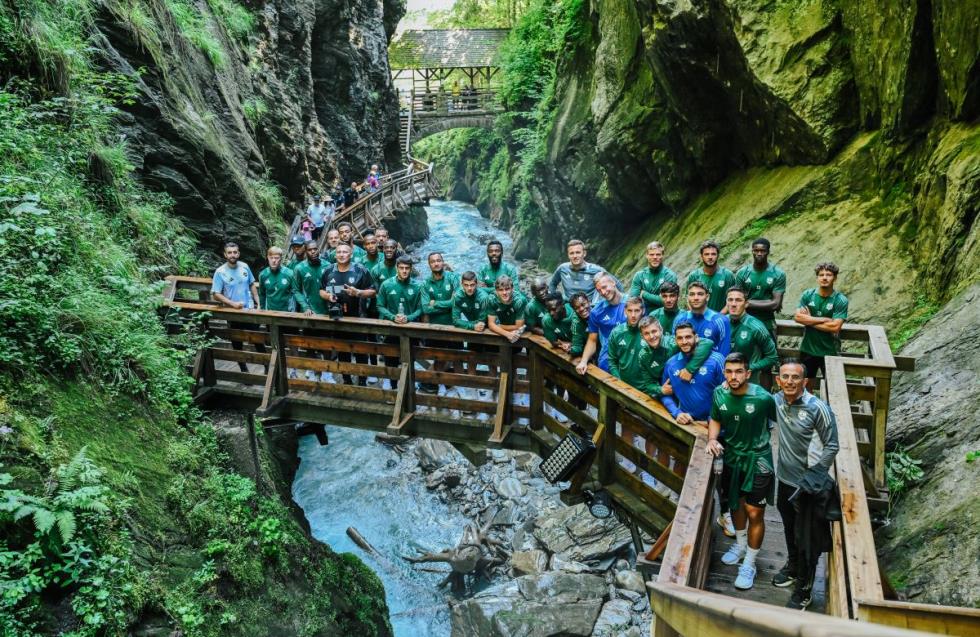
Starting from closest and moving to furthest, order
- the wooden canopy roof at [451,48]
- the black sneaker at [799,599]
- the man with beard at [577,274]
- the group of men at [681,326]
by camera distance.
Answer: the black sneaker at [799,599] < the group of men at [681,326] < the man with beard at [577,274] < the wooden canopy roof at [451,48]

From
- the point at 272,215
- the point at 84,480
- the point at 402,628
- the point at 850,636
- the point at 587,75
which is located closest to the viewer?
the point at 850,636

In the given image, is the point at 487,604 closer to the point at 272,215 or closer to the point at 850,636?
the point at 850,636

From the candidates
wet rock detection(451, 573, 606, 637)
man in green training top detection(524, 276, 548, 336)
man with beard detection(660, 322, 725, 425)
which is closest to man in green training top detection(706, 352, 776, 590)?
man with beard detection(660, 322, 725, 425)

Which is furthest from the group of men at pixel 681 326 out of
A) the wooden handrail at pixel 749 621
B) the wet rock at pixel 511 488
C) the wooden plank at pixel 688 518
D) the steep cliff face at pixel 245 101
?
the wet rock at pixel 511 488

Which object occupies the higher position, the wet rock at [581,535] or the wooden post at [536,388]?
the wooden post at [536,388]

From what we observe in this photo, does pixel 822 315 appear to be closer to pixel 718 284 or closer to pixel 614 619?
pixel 718 284

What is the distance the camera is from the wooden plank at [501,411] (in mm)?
7059

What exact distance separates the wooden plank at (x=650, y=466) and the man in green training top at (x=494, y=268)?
2436 millimetres

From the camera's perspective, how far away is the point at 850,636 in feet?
2.70

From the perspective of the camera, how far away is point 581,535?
34.5 ft

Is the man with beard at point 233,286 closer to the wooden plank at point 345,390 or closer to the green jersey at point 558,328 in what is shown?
the wooden plank at point 345,390

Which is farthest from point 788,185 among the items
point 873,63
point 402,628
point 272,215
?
point 272,215

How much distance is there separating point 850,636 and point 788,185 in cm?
1284

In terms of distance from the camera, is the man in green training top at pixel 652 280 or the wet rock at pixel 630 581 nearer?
the man in green training top at pixel 652 280
